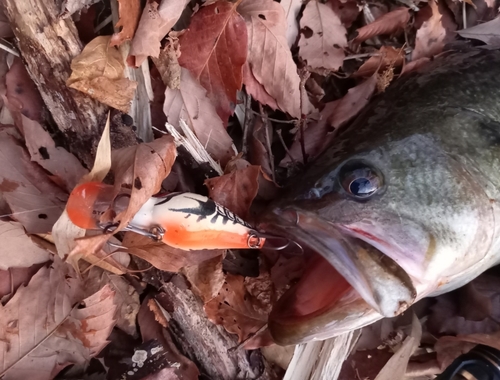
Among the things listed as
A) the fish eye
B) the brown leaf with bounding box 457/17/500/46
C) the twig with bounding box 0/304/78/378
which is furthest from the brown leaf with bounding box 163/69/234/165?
the brown leaf with bounding box 457/17/500/46

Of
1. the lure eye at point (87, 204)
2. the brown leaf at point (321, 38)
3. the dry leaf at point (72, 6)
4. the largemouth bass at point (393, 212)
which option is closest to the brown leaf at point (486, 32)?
the largemouth bass at point (393, 212)

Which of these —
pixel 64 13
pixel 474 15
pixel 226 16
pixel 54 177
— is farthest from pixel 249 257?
pixel 474 15

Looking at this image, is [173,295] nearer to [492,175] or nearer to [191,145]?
[191,145]

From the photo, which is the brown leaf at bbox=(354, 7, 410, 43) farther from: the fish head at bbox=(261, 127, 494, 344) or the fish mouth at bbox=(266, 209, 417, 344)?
the fish mouth at bbox=(266, 209, 417, 344)

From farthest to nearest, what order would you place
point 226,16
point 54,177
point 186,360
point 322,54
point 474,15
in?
point 474,15, point 322,54, point 186,360, point 226,16, point 54,177

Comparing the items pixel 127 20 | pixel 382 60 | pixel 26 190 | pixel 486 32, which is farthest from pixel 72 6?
pixel 486 32

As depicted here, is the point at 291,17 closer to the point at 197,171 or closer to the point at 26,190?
the point at 197,171
